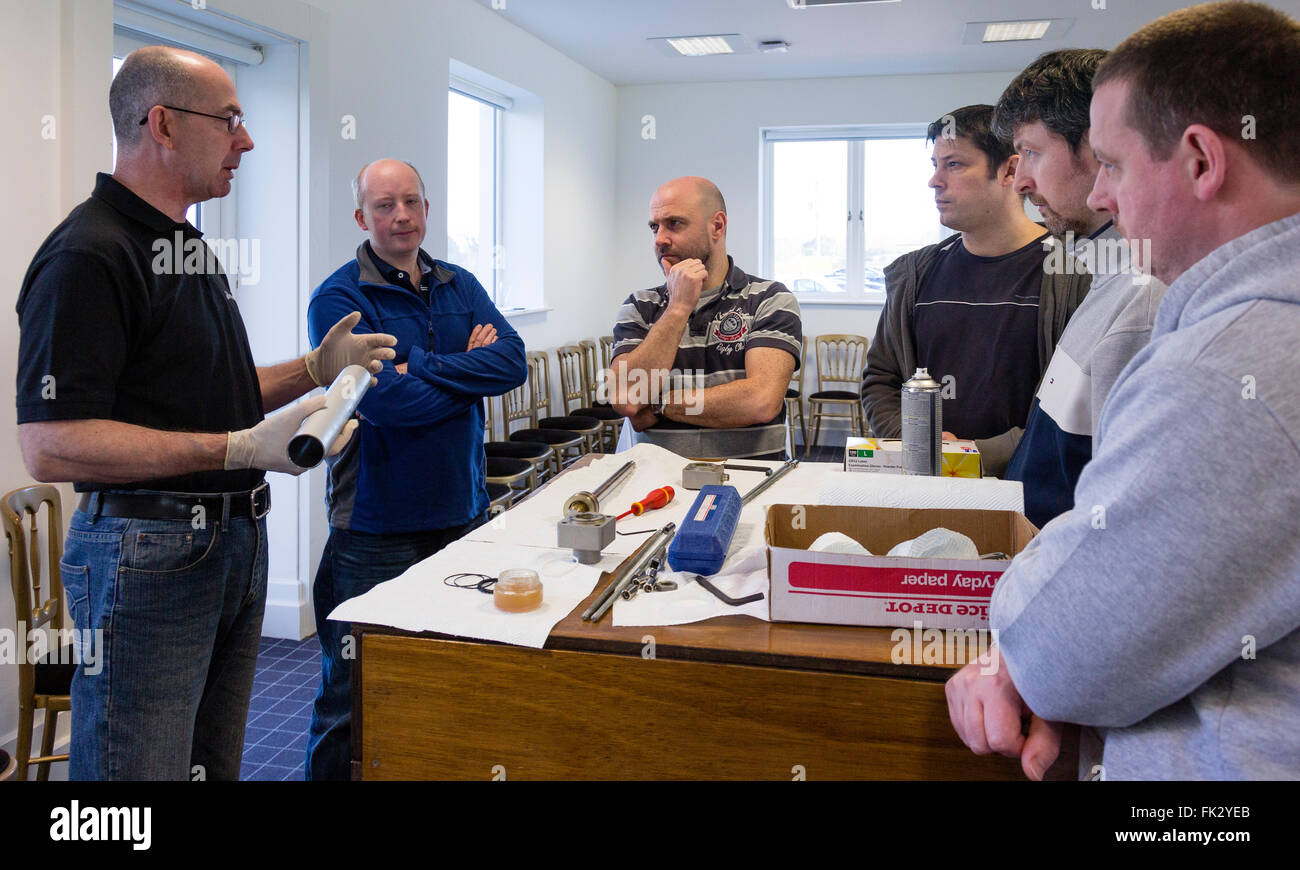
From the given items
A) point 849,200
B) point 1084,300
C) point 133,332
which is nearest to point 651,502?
point 1084,300

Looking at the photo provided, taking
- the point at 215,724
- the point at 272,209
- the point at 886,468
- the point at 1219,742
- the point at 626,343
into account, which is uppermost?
the point at 272,209

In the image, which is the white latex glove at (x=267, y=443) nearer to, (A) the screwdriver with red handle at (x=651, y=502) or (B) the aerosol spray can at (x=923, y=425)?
(A) the screwdriver with red handle at (x=651, y=502)

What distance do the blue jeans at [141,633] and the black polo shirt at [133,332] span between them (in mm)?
93

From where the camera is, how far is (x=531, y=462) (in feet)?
14.6

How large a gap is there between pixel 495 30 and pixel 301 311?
9.09ft

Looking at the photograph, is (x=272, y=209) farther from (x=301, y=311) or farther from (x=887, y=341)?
(x=887, y=341)

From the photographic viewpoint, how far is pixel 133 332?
5.41 feet

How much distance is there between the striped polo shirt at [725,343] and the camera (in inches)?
94.7

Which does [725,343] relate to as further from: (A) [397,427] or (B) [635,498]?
(A) [397,427]

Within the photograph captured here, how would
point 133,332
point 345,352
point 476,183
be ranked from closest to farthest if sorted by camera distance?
point 133,332, point 345,352, point 476,183

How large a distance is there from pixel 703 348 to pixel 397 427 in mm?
806
